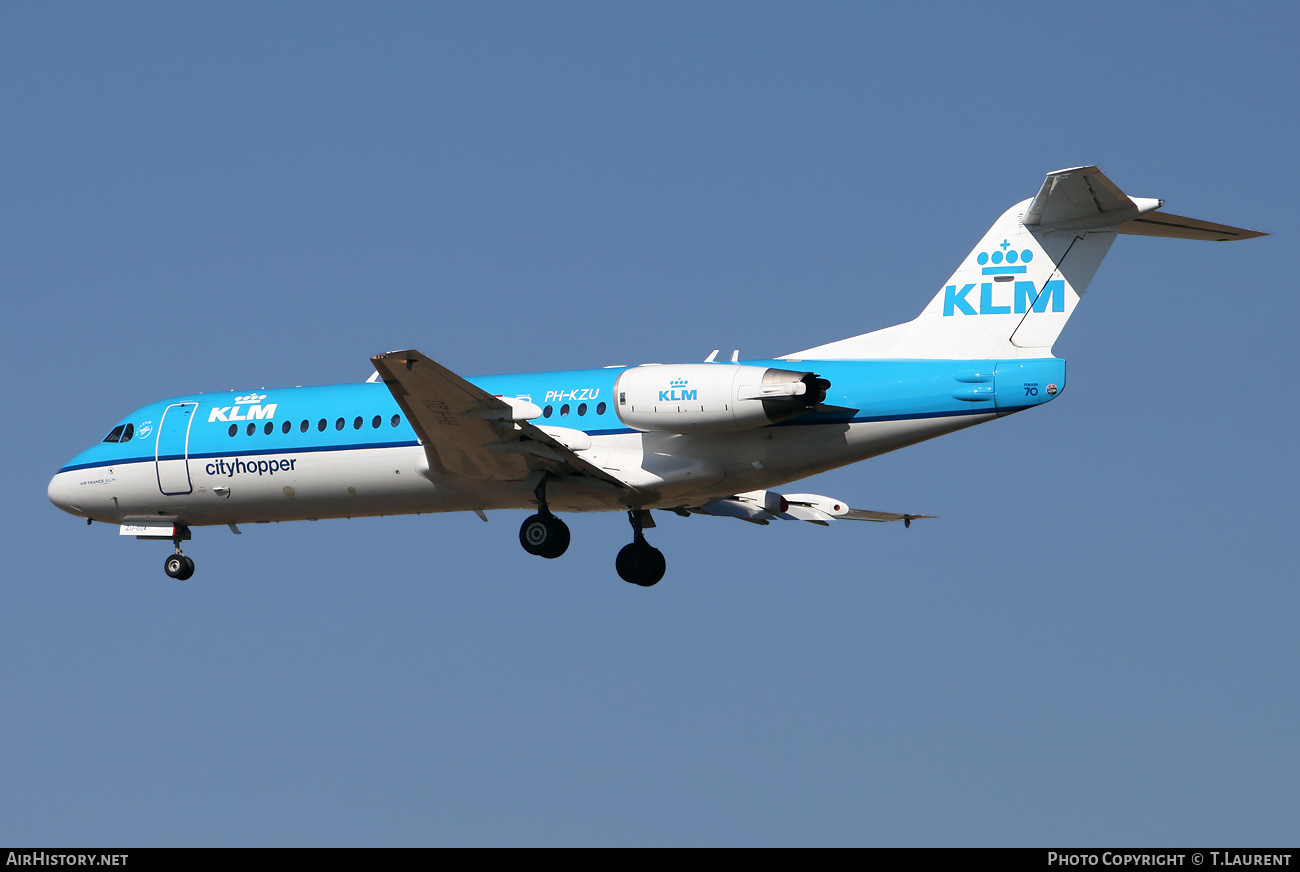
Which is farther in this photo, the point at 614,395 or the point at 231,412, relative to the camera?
the point at 231,412

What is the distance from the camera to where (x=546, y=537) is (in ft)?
82.5

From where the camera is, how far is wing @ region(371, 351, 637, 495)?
2323cm

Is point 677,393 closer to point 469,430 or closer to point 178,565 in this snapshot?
point 469,430

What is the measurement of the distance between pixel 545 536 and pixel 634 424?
266cm

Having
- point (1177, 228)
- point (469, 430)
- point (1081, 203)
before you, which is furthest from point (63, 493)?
point (1177, 228)

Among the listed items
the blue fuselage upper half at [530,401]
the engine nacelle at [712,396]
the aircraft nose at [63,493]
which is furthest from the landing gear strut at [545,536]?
the aircraft nose at [63,493]

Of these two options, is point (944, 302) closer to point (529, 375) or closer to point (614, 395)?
point (614, 395)

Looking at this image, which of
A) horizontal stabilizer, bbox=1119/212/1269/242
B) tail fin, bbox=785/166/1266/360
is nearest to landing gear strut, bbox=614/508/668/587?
tail fin, bbox=785/166/1266/360

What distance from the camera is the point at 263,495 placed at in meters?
27.5

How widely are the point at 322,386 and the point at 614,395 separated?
6.60 meters

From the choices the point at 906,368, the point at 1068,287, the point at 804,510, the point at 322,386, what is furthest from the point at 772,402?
the point at 322,386

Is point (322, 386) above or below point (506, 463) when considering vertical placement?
above

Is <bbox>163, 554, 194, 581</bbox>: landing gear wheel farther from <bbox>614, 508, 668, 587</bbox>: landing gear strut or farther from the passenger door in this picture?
<bbox>614, 508, 668, 587</bbox>: landing gear strut

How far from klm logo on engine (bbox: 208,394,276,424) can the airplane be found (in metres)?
0.04
